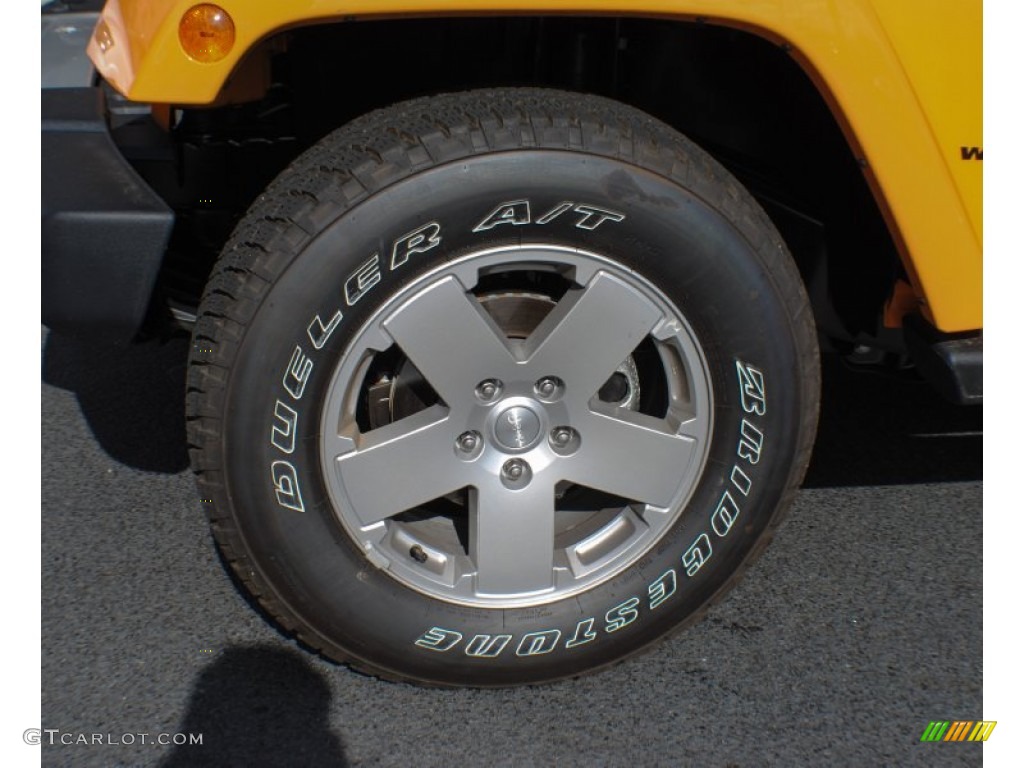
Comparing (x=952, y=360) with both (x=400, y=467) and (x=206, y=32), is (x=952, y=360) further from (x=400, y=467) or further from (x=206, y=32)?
(x=206, y=32)

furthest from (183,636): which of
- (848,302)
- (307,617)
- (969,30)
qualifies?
(969,30)

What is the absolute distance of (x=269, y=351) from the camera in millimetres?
1761

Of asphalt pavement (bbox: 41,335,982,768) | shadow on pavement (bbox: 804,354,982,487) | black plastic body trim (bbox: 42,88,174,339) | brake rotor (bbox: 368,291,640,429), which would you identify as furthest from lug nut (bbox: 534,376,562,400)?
shadow on pavement (bbox: 804,354,982,487)

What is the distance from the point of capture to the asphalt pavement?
197 cm

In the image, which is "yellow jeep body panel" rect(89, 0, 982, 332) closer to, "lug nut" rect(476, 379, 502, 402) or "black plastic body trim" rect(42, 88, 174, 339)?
"black plastic body trim" rect(42, 88, 174, 339)

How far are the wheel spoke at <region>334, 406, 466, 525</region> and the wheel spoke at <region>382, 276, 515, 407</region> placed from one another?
84 mm

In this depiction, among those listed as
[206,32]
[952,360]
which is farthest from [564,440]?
[206,32]

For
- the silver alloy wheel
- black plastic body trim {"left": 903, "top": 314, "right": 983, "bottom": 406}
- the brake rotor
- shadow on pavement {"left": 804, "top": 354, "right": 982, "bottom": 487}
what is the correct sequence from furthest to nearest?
shadow on pavement {"left": 804, "top": 354, "right": 982, "bottom": 487}
the brake rotor
black plastic body trim {"left": 903, "top": 314, "right": 983, "bottom": 406}
the silver alloy wheel

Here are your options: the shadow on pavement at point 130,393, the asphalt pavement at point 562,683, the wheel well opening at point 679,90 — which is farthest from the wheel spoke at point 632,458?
the shadow on pavement at point 130,393

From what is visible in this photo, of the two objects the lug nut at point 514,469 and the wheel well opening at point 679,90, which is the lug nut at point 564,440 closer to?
the lug nut at point 514,469

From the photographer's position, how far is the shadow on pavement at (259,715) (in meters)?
1.93

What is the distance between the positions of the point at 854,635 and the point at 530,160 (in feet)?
4.42

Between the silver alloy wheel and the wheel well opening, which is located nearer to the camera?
the silver alloy wheel

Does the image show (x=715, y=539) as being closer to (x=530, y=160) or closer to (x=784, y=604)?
(x=784, y=604)
